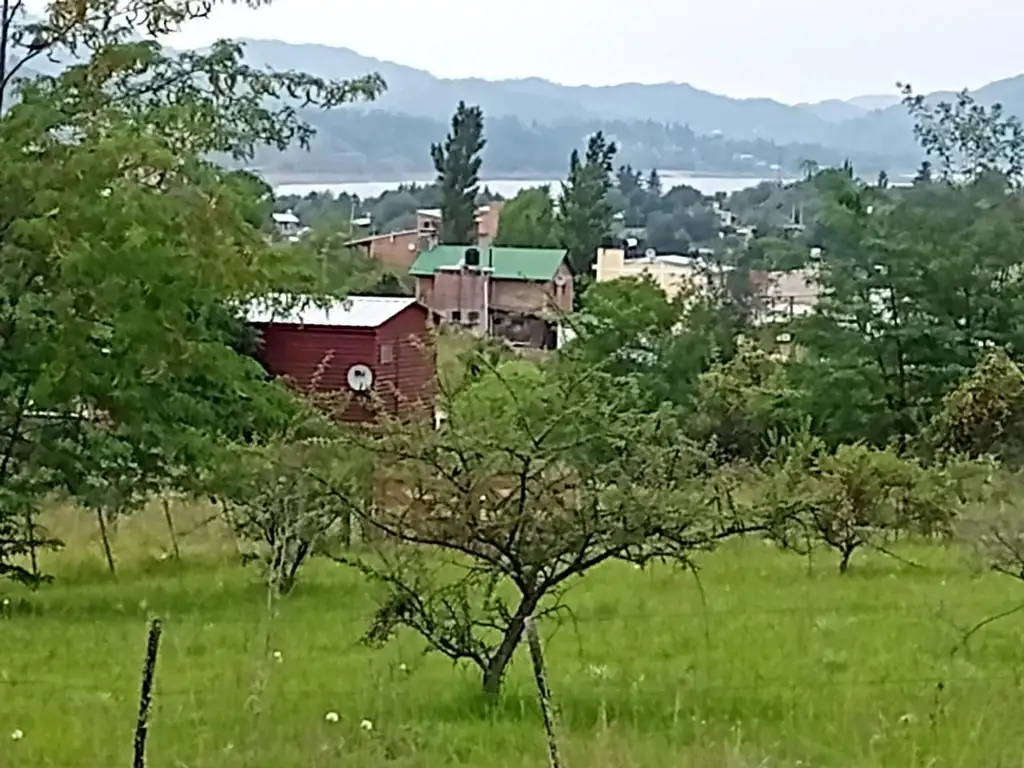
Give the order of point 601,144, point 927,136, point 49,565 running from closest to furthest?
point 49,565 → point 927,136 → point 601,144

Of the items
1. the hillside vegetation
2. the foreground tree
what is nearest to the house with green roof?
the hillside vegetation

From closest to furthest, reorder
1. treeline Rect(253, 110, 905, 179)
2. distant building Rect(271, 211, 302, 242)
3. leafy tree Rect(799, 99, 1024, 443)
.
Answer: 1. distant building Rect(271, 211, 302, 242)
2. leafy tree Rect(799, 99, 1024, 443)
3. treeline Rect(253, 110, 905, 179)

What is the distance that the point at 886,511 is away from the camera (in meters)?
14.7

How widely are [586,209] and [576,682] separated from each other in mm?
58934

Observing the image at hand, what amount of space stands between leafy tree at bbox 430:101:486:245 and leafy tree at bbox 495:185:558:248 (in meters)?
1.84

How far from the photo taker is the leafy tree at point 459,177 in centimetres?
6994

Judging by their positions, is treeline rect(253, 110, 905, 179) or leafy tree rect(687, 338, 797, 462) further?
treeline rect(253, 110, 905, 179)

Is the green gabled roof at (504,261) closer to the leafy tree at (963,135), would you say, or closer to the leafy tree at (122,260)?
the leafy tree at (963,135)

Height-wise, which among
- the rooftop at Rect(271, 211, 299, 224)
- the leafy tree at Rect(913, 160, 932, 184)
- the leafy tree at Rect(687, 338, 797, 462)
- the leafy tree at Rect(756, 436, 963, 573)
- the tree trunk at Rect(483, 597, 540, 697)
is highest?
the leafy tree at Rect(913, 160, 932, 184)

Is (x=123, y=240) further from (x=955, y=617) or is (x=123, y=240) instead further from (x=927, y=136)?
(x=927, y=136)

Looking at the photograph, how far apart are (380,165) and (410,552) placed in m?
92.6

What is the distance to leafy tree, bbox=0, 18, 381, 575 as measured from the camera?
35.9ft

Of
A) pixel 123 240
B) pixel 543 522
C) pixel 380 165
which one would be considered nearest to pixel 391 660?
pixel 543 522

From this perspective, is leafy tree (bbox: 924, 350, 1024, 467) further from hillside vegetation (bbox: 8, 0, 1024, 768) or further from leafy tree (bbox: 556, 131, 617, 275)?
leafy tree (bbox: 556, 131, 617, 275)
